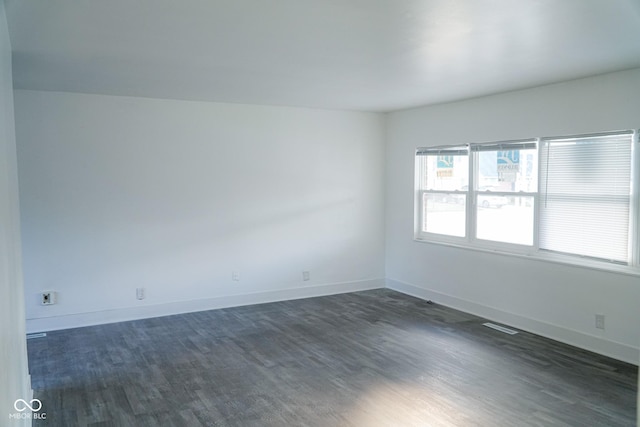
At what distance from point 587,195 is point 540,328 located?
1385 mm

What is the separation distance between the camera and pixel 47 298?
4.83 metres

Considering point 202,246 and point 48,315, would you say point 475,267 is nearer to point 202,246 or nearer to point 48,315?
point 202,246

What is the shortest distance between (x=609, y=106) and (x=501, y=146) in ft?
3.93

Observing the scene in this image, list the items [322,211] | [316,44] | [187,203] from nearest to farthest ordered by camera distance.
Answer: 1. [316,44]
2. [187,203]
3. [322,211]

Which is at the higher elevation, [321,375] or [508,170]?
[508,170]

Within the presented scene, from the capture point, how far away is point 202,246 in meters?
5.61

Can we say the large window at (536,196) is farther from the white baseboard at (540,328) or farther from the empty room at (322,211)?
the white baseboard at (540,328)

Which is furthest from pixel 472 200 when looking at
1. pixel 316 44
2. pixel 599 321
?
pixel 316 44

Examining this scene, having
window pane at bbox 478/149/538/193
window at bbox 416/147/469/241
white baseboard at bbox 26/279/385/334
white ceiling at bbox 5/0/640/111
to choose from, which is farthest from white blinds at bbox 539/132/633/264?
white baseboard at bbox 26/279/385/334

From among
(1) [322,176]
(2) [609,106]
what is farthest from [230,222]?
(2) [609,106]

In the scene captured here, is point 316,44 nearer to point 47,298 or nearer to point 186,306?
point 186,306

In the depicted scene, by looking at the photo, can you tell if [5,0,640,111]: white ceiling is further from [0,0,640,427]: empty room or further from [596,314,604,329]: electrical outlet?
[596,314,604,329]: electrical outlet

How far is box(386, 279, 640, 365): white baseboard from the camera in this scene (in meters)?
4.03

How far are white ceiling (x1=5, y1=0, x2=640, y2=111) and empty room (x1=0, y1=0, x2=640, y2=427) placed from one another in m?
0.02
